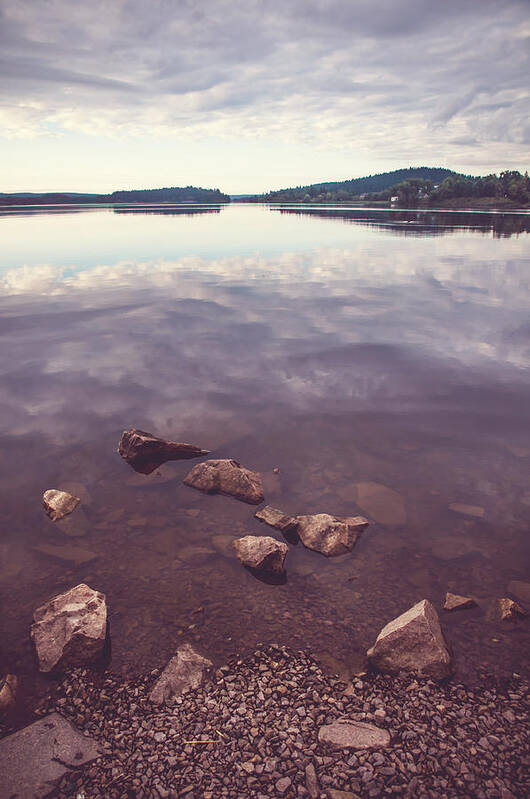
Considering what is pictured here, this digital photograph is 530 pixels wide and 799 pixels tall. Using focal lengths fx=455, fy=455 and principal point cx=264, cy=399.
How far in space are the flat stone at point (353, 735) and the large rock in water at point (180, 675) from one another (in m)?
2.14

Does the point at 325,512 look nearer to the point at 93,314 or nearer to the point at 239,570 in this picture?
the point at 239,570

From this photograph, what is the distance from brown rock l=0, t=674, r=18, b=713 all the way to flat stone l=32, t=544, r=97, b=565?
9.72 ft

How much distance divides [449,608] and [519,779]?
313 centimetres

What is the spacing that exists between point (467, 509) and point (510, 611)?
3502 millimetres

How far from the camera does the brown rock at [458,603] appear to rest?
8844 millimetres

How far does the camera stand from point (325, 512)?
11844 millimetres

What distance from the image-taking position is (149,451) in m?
13.9

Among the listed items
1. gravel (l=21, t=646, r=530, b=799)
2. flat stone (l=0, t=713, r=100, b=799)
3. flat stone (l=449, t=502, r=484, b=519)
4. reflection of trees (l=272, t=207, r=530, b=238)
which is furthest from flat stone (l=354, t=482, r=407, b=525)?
reflection of trees (l=272, t=207, r=530, b=238)

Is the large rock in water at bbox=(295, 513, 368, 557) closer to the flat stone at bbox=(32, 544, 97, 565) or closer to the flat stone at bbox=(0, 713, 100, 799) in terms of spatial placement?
the flat stone at bbox=(32, 544, 97, 565)

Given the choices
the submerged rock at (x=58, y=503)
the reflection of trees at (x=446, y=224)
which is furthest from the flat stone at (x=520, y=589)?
the reflection of trees at (x=446, y=224)

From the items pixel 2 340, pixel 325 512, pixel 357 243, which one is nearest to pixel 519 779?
pixel 325 512

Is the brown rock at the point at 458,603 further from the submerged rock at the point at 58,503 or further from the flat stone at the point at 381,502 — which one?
the submerged rock at the point at 58,503

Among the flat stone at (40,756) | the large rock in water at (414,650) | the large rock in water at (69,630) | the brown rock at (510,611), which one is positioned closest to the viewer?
the flat stone at (40,756)

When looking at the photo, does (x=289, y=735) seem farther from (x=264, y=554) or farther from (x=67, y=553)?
(x=67, y=553)
